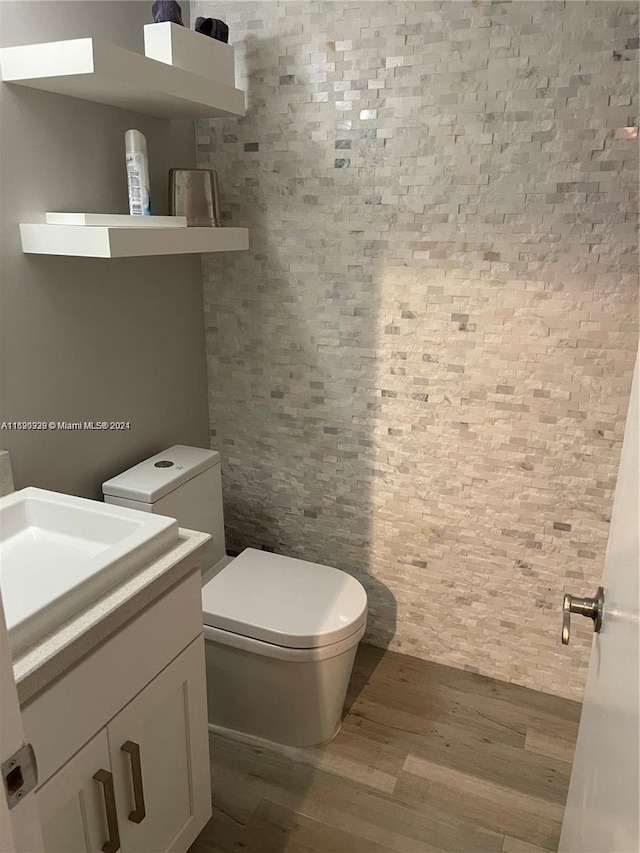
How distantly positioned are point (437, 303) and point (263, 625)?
1029 millimetres

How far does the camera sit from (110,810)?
1189 millimetres

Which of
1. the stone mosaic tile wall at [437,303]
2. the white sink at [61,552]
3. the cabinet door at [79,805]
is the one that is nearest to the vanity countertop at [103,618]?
the white sink at [61,552]

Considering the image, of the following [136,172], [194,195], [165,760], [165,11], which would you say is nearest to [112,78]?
[136,172]

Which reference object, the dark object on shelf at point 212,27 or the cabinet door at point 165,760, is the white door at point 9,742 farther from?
the dark object on shelf at point 212,27

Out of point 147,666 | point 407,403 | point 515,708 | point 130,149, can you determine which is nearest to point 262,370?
point 407,403

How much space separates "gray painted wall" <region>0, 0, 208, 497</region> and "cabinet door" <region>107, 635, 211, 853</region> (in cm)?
64

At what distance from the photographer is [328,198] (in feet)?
6.59

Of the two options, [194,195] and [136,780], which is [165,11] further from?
[136,780]

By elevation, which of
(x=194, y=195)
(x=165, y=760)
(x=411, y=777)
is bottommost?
(x=411, y=777)

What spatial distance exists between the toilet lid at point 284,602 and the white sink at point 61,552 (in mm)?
539

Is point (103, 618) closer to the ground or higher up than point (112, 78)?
closer to the ground

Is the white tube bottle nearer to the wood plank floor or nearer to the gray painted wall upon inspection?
the gray painted wall

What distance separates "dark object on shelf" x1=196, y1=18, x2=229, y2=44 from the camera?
182 centimetres

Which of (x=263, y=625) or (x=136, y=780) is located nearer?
(x=136, y=780)
